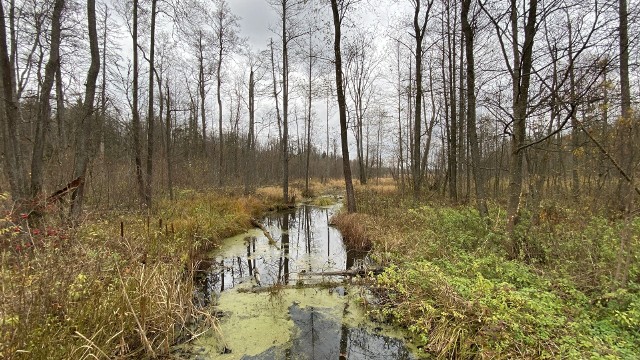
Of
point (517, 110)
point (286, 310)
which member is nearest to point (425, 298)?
point (286, 310)

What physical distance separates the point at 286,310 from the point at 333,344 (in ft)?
3.67

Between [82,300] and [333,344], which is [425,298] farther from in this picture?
[82,300]

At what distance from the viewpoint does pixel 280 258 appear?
7.77 meters

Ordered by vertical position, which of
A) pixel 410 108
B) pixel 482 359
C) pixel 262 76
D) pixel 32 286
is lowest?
pixel 482 359

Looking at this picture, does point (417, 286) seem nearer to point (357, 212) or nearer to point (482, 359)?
point (482, 359)

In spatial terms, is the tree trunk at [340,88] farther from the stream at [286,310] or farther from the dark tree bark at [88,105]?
the dark tree bark at [88,105]

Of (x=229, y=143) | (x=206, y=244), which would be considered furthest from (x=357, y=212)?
(x=229, y=143)

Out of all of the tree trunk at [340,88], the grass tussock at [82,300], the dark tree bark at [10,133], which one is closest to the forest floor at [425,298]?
the grass tussock at [82,300]

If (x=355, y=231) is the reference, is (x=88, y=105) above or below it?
above

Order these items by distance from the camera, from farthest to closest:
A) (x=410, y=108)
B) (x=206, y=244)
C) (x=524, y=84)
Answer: (x=410, y=108), (x=206, y=244), (x=524, y=84)

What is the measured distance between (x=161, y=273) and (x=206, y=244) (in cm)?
332

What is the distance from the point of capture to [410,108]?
19703mm

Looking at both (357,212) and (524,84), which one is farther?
(357,212)

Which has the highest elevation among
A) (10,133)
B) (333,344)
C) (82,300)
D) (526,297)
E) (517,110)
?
(517,110)
